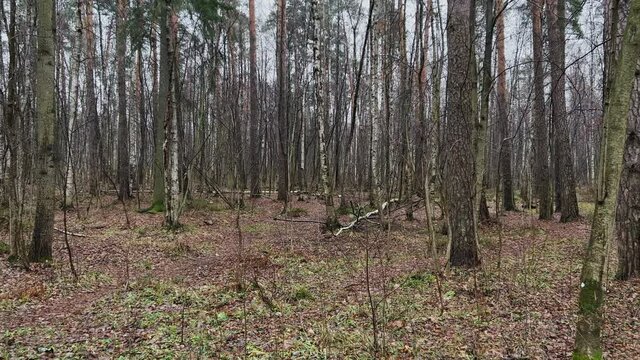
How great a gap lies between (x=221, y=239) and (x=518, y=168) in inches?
639

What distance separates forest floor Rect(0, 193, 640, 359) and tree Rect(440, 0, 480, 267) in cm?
44

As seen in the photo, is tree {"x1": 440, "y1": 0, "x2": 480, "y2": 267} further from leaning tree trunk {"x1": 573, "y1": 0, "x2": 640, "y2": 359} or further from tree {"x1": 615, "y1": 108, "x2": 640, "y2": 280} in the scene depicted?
leaning tree trunk {"x1": 573, "y1": 0, "x2": 640, "y2": 359}

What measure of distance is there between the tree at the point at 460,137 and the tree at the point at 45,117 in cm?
592

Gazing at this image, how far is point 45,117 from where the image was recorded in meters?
6.45

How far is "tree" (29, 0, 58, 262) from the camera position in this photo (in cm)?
644

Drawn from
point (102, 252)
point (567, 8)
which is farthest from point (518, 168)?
point (102, 252)

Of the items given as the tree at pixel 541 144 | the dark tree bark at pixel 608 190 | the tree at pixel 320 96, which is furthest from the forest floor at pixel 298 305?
the tree at pixel 541 144

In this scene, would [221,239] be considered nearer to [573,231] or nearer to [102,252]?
[102,252]

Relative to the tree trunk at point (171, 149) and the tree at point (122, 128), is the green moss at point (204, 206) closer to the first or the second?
the tree at point (122, 128)

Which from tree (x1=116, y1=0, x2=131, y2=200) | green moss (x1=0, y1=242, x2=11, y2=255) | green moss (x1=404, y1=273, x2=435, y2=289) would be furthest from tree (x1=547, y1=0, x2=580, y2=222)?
tree (x1=116, y1=0, x2=131, y2=200)

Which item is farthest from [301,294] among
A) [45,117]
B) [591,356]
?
[45,117]

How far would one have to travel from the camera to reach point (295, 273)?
6.73 metres

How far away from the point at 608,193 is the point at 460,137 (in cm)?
377

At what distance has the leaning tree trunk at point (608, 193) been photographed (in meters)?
2.48
